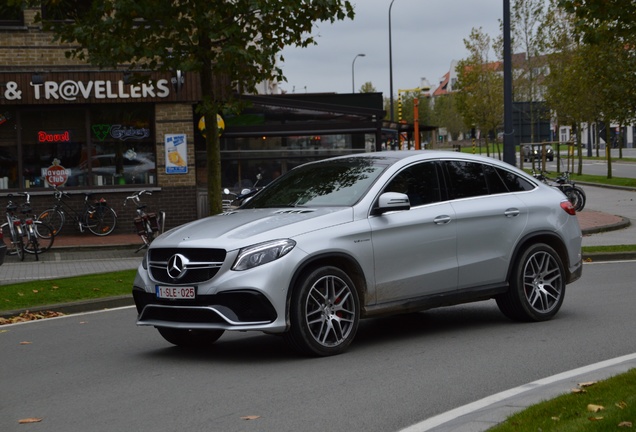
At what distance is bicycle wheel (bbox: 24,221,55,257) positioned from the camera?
75.8 ft

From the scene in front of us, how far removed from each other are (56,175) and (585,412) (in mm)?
22831

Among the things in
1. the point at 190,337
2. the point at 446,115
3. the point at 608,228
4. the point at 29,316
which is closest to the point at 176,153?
the point at 608,228

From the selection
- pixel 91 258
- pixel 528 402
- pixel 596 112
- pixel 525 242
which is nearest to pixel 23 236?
pixel 91 258

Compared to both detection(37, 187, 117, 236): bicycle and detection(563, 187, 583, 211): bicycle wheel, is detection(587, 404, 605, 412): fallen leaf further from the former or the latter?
detection(563, 187, 583, 211): bicycle wheel

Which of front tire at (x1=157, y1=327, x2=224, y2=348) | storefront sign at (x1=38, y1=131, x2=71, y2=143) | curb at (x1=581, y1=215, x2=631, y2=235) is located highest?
storefront sign at (x1=38, y1=131, x2=71, y2=143)

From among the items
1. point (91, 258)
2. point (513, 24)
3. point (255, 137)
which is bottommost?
point (91, 258)

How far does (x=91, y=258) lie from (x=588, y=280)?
1194 centimetres

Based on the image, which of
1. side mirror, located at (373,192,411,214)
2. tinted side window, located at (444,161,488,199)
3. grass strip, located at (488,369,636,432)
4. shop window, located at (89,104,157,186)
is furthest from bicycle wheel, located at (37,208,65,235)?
grass strip, located at (488,369,636,432)

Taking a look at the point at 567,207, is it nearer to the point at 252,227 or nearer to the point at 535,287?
the point at 535,287

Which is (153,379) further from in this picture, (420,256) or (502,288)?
(502,288)

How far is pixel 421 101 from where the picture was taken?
407 ft

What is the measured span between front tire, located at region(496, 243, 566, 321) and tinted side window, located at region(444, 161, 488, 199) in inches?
28.9

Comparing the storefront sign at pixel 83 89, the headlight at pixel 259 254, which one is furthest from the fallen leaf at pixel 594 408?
the storefront sign at pixel 83 89

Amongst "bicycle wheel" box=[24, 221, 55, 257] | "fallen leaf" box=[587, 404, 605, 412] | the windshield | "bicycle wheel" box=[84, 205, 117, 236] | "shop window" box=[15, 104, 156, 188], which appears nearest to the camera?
"fallen leaf" box=[587, 404, 605, 412]
